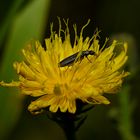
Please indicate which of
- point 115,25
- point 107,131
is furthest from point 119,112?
point 115,25

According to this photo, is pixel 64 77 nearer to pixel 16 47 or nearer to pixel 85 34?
pixel 16 47

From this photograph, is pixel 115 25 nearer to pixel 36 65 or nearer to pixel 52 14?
pixel 52 14

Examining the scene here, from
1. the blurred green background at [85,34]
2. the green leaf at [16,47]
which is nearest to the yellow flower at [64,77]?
the blurred green background at [85,34]

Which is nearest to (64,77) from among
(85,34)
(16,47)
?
(16,47)

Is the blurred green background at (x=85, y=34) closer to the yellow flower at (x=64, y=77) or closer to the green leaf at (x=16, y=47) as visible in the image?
the green leaf at (x=16, y=47)

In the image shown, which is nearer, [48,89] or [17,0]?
[48,89]

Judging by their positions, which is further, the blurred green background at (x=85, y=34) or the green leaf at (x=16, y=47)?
the green leaf at (x=16, y=47)
